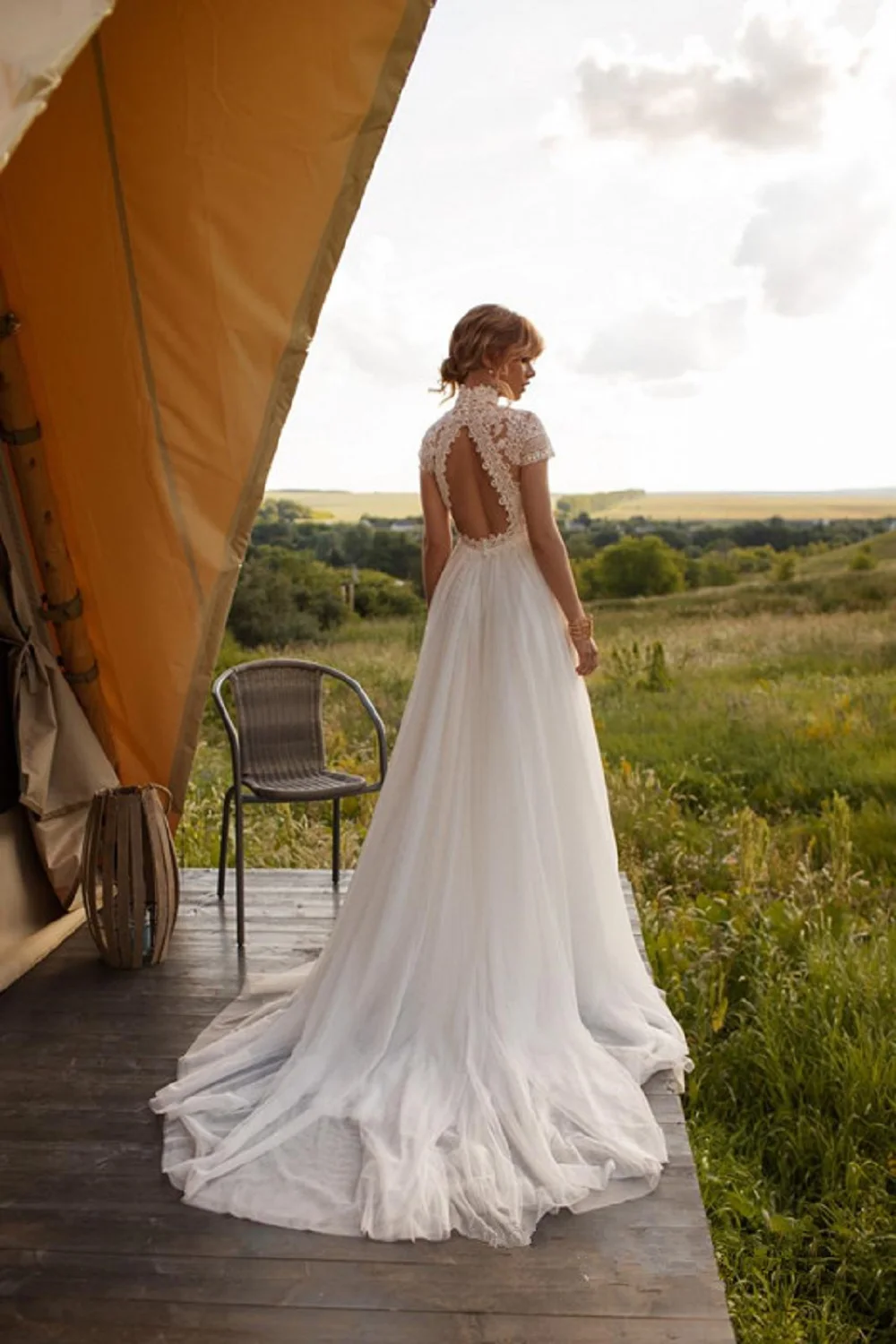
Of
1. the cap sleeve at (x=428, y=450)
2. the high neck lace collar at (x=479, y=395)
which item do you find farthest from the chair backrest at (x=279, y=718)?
the high neck lace collar at (x=479, y=395)

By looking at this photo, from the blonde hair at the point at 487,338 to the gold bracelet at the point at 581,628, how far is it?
603 millimetres

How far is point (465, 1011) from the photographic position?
2705 millimetres

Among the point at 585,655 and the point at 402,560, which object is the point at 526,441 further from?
the point at 402,560

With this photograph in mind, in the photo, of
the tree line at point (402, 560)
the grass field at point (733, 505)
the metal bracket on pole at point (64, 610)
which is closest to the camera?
the metal bracket on pole at point (64, 610)

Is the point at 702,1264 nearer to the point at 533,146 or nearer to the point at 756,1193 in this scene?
the point at 756,1193

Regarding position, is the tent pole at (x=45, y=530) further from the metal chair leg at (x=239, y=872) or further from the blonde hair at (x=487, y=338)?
the blonde hair at (x=487, y=338)

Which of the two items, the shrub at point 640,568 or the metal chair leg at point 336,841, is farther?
the shrub at point 640,568

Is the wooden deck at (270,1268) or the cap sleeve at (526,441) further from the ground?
the cap sleeve at (526,441)

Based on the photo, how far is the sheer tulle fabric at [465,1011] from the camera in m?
2.28

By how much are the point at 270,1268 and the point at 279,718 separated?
2234 millimetres

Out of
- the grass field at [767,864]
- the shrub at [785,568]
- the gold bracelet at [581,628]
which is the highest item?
the gold bracelet at [581,628]

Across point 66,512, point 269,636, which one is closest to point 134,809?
point 66,512

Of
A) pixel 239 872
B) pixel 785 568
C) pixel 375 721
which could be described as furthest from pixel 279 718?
pixel 785 568

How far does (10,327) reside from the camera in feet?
11.2
